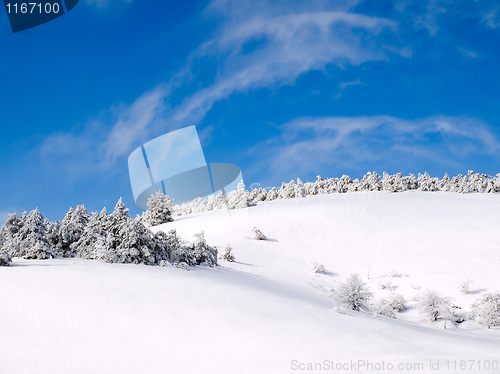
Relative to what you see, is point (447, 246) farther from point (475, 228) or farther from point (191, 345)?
point (191, 345)

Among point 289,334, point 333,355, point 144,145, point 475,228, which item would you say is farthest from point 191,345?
point 475,228

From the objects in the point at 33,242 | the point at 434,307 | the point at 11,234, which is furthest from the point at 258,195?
the point at 33,242

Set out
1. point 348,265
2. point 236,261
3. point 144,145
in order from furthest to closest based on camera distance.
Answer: point 348,265
point 236,261
point 144,145

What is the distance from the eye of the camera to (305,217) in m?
50.2

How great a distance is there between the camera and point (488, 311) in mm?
26531

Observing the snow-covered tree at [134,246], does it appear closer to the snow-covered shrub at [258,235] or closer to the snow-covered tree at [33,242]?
the snow-covered tree at [33,242]

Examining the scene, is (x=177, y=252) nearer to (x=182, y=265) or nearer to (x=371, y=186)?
(x=182, y=265)

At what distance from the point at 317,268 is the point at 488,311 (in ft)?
43.4

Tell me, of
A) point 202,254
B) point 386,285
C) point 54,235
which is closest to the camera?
point 54,235

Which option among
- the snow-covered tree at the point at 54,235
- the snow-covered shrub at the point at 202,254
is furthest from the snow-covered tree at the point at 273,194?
the snow-covered tree at the point at 54,235

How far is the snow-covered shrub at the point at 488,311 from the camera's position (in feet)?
86.1

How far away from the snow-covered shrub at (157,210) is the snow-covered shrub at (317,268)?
2455 cm

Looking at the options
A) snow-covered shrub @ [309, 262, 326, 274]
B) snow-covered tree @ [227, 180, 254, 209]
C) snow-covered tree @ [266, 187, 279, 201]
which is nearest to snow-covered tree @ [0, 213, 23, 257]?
snow-covered shrub @ [309, 262, 326, 274]

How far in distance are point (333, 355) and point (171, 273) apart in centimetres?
971
